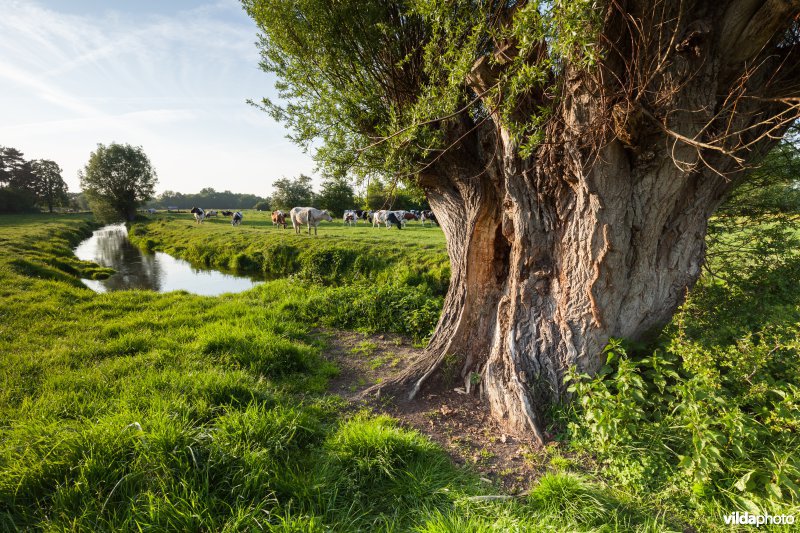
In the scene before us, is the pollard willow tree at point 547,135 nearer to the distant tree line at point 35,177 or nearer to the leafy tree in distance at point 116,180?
the leafy tree in distance at point 116,180

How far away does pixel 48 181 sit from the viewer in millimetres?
57562

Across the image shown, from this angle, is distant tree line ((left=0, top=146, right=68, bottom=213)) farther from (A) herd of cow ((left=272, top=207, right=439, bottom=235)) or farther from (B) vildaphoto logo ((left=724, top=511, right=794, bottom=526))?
(B) vildaphoto logo ((left=724, top=511, right=794, bottom=526))

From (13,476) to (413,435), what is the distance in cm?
324

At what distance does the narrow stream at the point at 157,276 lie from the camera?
13.3 m

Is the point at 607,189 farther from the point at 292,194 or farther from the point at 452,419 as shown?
the point at 292,194

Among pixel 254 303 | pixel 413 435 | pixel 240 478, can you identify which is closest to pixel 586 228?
pixel 413 435

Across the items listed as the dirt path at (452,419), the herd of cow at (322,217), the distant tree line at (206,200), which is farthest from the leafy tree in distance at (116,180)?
the distant tree line at (206,200)

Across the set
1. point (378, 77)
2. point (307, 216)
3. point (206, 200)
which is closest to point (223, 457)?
point (378, 77)

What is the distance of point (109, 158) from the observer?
40906 millimetres

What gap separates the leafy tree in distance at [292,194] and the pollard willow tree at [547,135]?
41241 millimetres

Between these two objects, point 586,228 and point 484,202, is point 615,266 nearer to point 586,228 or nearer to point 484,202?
point 586,228

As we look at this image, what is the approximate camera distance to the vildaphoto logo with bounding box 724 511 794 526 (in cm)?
224

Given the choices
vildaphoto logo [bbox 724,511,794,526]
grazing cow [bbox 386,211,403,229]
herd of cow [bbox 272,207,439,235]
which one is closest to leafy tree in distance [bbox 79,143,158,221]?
herd of cow [bbox 272,207,439,235]

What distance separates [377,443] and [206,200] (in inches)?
5424
